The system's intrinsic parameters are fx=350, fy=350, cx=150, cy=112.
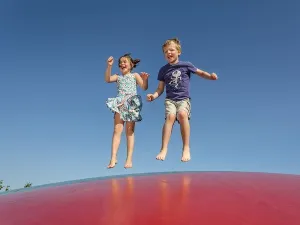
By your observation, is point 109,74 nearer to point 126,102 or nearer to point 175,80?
point 126,102

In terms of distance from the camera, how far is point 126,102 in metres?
5.93

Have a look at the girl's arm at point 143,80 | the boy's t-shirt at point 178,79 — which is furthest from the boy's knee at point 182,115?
the girl's arm at point 143,80

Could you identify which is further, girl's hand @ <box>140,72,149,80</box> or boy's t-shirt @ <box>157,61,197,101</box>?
girl's hand @ <box>140,72,149,80</box>

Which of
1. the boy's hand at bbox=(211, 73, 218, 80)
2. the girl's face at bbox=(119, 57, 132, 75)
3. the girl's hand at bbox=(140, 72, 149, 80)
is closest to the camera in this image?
the boy's hand at bbox=(211, 73, 218, 80)

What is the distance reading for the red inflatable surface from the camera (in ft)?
6.14

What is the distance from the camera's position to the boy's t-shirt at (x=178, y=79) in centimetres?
Answer: 554

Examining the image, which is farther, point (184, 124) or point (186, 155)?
point (184, 124)

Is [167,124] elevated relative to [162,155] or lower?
elevated

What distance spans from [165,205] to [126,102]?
12.7ft

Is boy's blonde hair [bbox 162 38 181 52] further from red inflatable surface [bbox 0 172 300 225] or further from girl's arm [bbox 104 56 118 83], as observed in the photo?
red inflatable surface [bbox 0 172 300 225]

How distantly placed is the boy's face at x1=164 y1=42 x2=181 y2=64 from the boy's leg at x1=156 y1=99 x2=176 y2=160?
2.26 feet

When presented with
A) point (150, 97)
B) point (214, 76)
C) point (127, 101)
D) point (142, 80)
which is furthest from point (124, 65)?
point (214, 76)

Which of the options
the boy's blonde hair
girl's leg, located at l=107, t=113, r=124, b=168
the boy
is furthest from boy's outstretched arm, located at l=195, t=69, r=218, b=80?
girl's leg, located at l=107, t=113, r=124, b=168

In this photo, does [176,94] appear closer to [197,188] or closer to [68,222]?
[197,188]
